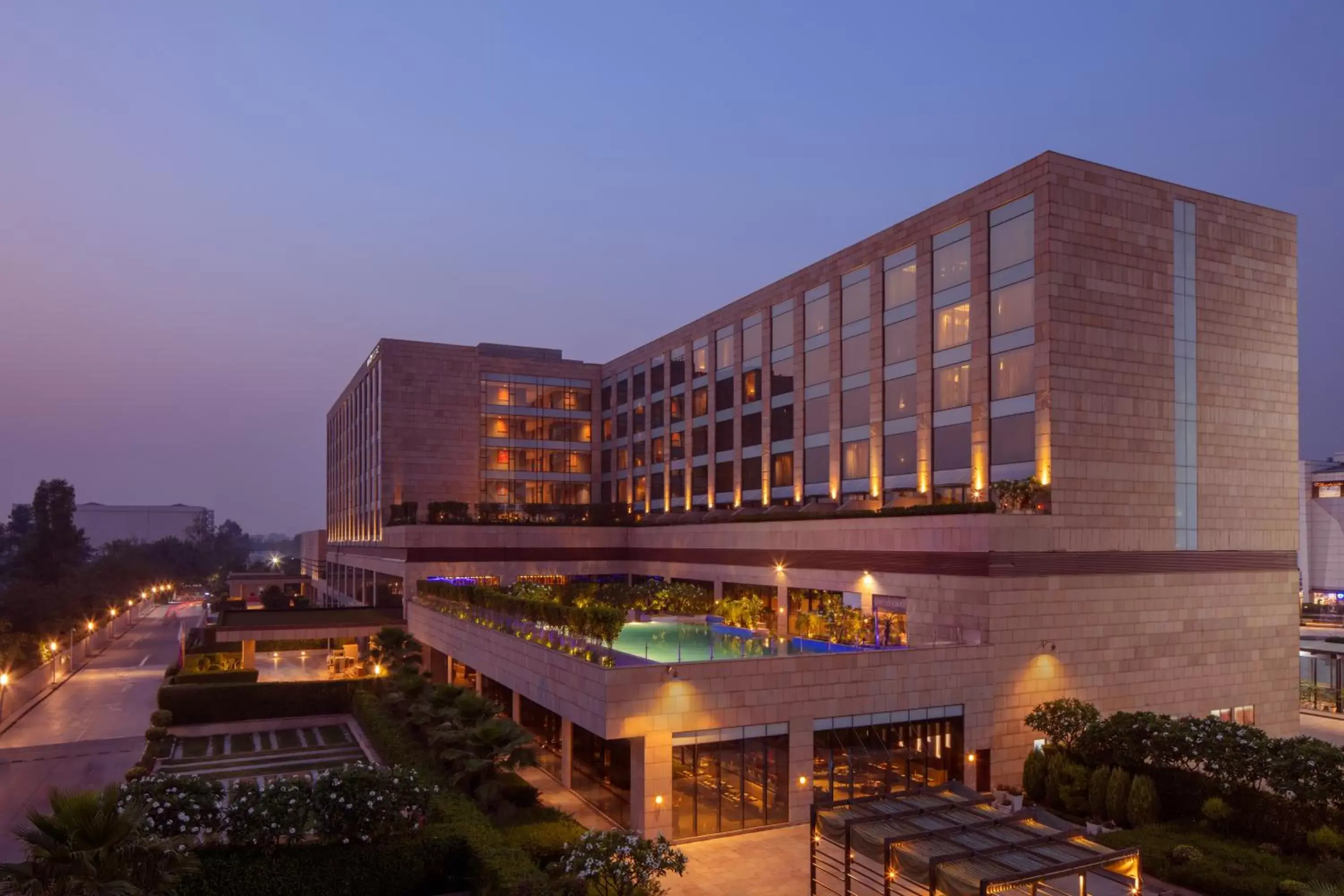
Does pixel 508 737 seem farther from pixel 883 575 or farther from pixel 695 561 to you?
pixel 695 561

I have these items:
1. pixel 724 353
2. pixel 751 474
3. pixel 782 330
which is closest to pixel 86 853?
pixel 782 330

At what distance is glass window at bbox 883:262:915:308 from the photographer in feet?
138

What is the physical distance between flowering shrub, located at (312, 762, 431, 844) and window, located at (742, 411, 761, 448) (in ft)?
115

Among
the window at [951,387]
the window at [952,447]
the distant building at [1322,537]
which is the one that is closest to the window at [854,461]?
the window at [952,447]

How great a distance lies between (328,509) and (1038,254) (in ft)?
336

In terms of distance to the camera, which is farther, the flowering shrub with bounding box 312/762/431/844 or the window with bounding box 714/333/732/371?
the window with bounding box 714/333/732/371

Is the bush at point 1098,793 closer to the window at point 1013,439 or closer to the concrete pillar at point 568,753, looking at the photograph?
the window at point 1013,439

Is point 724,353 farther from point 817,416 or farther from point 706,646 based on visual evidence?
point 706,646

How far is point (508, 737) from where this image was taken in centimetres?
2652

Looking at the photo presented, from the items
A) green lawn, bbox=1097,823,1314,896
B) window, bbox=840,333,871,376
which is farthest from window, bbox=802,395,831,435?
green lawn, bbox=1097,823,1314,896

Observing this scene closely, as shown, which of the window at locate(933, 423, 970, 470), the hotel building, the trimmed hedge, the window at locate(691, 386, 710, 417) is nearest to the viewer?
the hotel building

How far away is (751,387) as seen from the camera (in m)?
55.4

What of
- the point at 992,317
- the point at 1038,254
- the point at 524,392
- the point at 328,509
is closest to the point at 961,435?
the point at 992,317

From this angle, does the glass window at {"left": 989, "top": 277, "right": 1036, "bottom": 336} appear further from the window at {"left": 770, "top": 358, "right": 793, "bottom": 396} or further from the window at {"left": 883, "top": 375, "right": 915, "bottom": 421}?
the window at {"left": 770, "top": 358, "right": 793, "bottom": 396}
